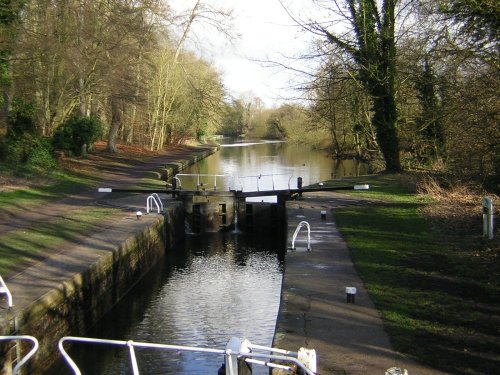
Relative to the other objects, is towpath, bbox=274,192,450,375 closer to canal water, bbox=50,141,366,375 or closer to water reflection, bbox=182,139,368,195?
canal water, bbox=50,141,366,375

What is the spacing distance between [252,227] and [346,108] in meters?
23.0

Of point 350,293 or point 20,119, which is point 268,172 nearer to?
point 20,119

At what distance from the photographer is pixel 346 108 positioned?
140 ft

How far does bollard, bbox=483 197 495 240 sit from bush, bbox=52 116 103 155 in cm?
2216

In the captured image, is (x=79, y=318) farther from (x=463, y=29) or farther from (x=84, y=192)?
(x=84, y=192)

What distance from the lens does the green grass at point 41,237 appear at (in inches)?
454

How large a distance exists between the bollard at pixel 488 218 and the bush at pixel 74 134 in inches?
872

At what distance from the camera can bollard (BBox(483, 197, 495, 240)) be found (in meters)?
12.0

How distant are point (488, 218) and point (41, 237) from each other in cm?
1040

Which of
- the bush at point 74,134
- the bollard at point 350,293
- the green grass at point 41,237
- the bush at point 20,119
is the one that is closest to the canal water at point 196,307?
the bollard at point 350,293

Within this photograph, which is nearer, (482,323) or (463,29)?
(482,323)

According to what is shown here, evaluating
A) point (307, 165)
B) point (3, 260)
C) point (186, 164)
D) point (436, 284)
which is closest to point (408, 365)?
point (436, 284)

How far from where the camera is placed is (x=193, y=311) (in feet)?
39.2

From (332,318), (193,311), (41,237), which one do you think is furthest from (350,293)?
(41,237)
